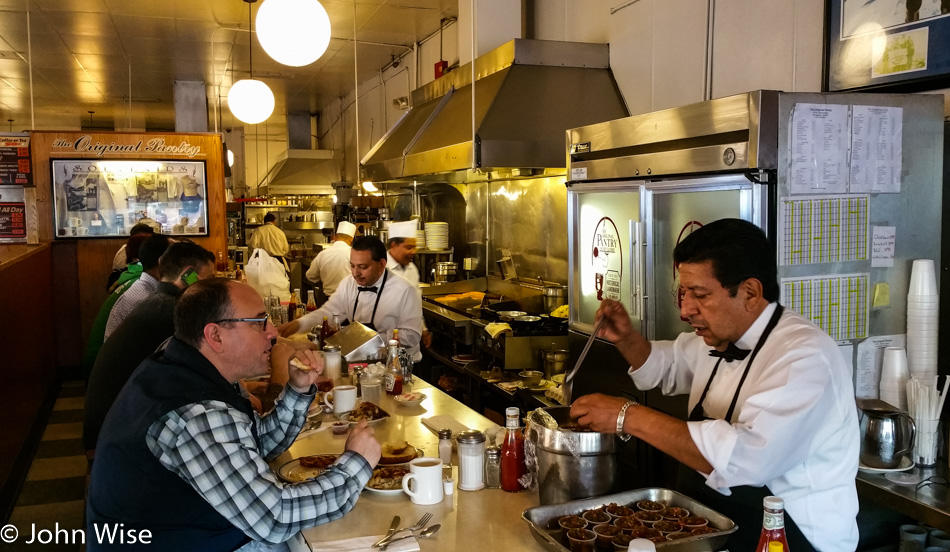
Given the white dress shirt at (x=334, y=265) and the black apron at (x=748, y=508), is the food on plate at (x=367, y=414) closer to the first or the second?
the black apron at (x=748, y=508)

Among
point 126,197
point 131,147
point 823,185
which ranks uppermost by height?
point 131,147

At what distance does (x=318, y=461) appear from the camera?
2643mm

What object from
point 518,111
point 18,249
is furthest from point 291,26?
point 18,249

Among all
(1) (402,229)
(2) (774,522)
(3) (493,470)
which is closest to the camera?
(2) (774,522)

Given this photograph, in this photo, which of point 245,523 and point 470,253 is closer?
point 245,523

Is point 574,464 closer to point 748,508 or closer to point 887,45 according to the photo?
point 748,508

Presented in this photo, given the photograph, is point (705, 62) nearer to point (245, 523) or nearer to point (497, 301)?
point (497, 301)

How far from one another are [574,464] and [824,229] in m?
1.59

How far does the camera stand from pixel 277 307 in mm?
6262

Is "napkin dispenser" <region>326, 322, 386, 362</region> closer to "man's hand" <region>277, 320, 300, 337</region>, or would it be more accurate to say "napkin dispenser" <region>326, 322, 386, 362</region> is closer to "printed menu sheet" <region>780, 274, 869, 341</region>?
"man's hand" <region>277, 320, 300, 337</region>

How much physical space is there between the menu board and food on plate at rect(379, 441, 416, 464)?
7.62 meters

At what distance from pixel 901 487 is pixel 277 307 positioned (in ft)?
15.9

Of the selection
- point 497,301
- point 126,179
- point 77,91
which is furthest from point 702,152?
point 77,91

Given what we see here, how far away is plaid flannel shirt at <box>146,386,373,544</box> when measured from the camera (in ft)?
6.56
